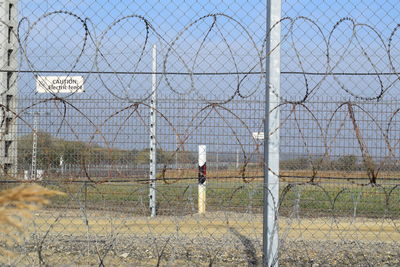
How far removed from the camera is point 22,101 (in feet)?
15.4

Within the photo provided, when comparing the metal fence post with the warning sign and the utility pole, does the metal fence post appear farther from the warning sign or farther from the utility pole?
the utility pole

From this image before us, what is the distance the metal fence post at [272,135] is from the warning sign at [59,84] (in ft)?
4.95

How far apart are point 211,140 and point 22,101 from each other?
1586 mm

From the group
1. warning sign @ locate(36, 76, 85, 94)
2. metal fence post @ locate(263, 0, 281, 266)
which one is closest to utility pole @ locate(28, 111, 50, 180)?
warning sign @ locate(36, 76, 85, 94)

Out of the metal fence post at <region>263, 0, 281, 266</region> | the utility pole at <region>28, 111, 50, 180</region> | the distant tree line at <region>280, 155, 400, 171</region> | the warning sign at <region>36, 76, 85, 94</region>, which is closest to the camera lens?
the metal fence post at <region>263, 0, 281, 266</region>

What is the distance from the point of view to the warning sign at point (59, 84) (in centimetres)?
449

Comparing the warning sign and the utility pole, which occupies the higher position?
the warning sign

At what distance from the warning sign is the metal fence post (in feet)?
4.95

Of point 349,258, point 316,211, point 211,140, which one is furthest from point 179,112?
point 316,211

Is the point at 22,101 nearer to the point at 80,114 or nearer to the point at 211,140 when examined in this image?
the point at 80,114

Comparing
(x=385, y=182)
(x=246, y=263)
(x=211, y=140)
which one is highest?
(x=211, y=140)

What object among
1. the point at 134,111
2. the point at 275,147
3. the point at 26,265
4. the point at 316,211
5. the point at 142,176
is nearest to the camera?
the point at 275,147

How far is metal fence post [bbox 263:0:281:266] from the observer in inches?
155

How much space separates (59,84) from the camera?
4531 mm
